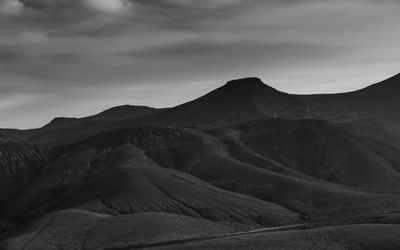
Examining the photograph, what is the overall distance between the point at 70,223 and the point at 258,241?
282 ft

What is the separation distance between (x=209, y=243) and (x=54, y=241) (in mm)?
55574

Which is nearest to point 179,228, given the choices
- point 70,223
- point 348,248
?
point 70,223

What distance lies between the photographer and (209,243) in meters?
122

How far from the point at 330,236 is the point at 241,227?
5732cm

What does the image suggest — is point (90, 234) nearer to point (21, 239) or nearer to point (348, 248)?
point (21, 239)

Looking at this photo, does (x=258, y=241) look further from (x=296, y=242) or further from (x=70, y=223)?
(x=70, y=223)

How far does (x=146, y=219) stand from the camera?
172125mm

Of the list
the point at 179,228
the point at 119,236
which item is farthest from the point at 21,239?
the point at 179,228

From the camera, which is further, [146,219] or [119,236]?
[146,219]

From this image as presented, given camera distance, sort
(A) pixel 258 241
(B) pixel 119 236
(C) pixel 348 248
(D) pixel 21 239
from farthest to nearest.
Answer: (D) pixel 21 239 → (B) pixel 119 236 → (A) pixel 258 241 → (C) pixel 348 248

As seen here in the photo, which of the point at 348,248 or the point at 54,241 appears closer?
the point at 348,248

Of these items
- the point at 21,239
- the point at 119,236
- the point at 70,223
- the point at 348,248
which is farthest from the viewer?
the point at 70,223

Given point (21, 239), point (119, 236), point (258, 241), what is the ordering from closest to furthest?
1. point (258, 241)
2. point (119, 236)
3. point (21, 239)

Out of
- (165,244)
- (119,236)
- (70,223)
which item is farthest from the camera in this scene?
(70,223)
